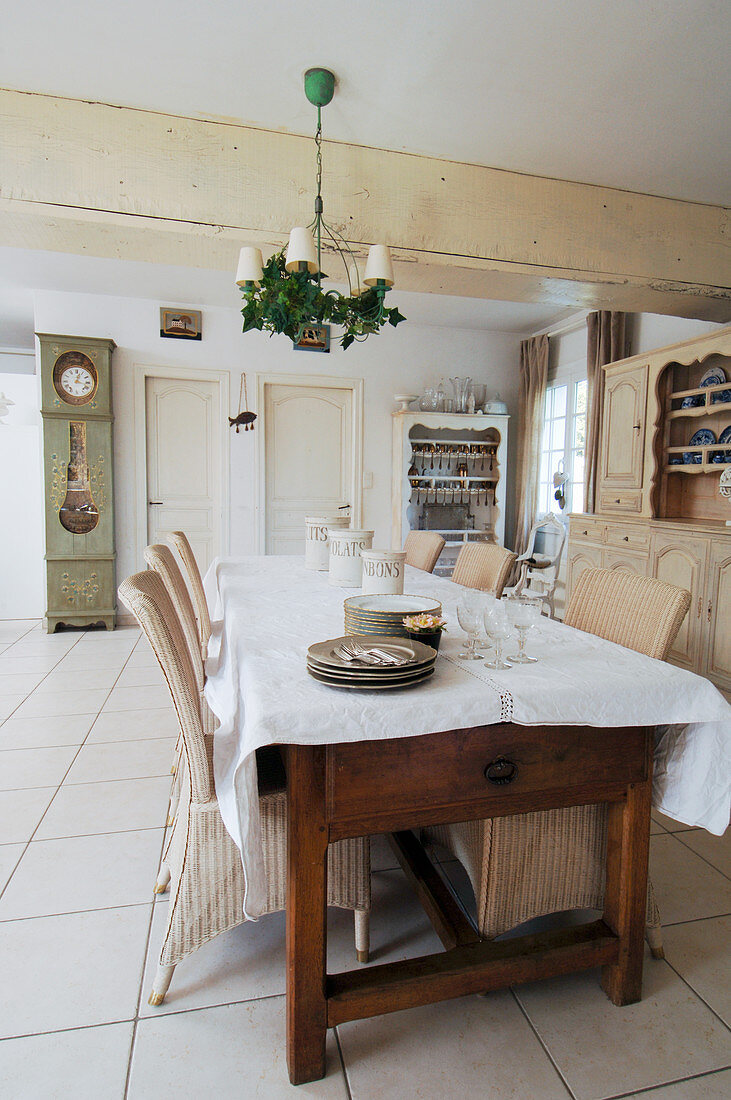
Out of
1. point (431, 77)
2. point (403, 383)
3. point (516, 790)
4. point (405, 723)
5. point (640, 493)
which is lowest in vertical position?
point (516, 790)

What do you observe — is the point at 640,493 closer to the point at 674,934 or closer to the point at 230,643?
the point at 674,934

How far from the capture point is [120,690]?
3572 millimetres

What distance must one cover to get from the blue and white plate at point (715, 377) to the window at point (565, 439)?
1539mm

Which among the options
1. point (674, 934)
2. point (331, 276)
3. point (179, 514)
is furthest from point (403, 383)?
point (674, 934)

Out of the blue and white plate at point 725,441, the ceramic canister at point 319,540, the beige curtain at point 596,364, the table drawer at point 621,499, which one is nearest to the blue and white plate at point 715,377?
the blue and white plate at point 725,441

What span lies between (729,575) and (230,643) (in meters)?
2.69

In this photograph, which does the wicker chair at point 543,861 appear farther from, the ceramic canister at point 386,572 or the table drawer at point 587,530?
the table drawer at point 587,530

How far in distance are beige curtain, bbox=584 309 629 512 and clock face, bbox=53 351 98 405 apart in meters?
3.85

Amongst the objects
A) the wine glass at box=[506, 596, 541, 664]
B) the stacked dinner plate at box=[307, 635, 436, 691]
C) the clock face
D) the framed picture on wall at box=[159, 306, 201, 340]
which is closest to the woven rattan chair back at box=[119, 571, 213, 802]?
the stacked dinner plate at box=[307, 635, 436, 691]

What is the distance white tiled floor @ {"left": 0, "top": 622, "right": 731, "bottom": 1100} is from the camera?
1246mm

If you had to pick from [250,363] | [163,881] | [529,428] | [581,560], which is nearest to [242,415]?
[250,363]

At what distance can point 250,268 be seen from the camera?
214 centimetres

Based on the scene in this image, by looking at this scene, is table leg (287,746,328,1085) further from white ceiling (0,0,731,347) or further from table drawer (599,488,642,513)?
table drawer (599,488,642,513)

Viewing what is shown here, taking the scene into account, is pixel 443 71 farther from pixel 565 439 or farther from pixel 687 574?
pixel 565 439
